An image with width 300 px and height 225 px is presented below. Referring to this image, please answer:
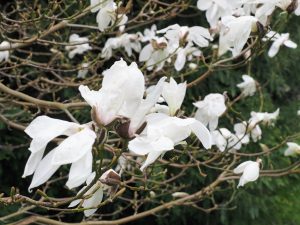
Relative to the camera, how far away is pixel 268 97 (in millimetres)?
3666

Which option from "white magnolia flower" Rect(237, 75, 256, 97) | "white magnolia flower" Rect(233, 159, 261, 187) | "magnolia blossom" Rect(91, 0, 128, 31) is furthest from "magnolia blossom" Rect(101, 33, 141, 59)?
"white magnolia flower" Rect(233, 159, 261, 187)

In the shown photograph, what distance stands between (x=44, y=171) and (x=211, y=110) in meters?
1.04

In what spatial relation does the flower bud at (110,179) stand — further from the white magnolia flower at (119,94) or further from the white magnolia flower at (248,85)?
the white magnolia flower at (248,85)

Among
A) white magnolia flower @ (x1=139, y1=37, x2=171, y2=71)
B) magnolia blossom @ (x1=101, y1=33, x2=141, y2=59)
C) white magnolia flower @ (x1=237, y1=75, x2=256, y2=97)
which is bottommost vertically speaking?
white magnolia flower @ (x1=237, y1=75, x2=256, y2=97)

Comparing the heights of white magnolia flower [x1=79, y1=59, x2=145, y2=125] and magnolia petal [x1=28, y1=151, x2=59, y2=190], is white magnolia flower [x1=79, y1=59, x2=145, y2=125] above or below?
above

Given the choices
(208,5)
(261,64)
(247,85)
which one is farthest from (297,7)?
(261,64)

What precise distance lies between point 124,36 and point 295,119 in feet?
6.01

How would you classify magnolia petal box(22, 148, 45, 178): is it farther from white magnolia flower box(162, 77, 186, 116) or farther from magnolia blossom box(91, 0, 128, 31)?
magnolia blossom box(91, 0, 128, 31)

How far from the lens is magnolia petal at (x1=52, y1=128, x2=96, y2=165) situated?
703mm

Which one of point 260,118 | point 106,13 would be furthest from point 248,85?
point 106,13

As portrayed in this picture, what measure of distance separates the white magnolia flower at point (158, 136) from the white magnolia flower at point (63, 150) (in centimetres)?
7

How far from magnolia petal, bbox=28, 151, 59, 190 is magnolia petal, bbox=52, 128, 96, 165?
0.04 m

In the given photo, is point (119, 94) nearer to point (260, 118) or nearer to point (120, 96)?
point (120, 96)

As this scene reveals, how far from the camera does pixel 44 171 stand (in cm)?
76
